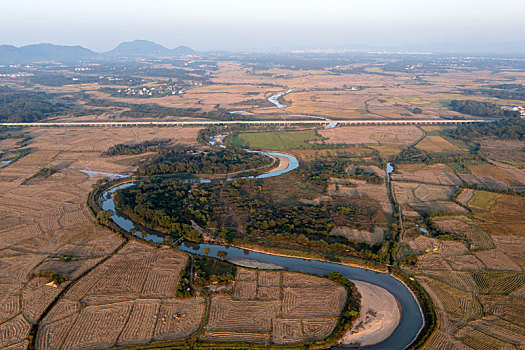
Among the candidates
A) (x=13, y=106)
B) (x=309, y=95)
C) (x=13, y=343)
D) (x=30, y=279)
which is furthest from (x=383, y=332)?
(x=13, y=106)

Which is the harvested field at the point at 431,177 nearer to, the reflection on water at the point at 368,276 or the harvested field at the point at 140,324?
the reflection on water at the point at 368,276

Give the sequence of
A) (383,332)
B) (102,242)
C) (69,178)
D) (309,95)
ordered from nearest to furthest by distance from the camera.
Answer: (383,332), (102,242), (69,178), (309,95)

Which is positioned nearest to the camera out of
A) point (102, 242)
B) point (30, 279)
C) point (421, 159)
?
point (30, 279)

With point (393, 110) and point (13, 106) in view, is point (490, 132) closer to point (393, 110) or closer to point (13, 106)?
Result: point (393, 110)

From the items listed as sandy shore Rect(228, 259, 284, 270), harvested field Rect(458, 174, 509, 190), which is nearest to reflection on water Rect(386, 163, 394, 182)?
harvested field Rect(458, 174, 509, 190)

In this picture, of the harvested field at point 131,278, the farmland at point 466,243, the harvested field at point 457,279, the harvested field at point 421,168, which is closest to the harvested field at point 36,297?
the harvested field at point 131,278

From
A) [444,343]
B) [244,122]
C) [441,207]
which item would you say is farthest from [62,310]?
[244,122]

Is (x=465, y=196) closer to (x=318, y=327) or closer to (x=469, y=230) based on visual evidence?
(x=469, y=230)
